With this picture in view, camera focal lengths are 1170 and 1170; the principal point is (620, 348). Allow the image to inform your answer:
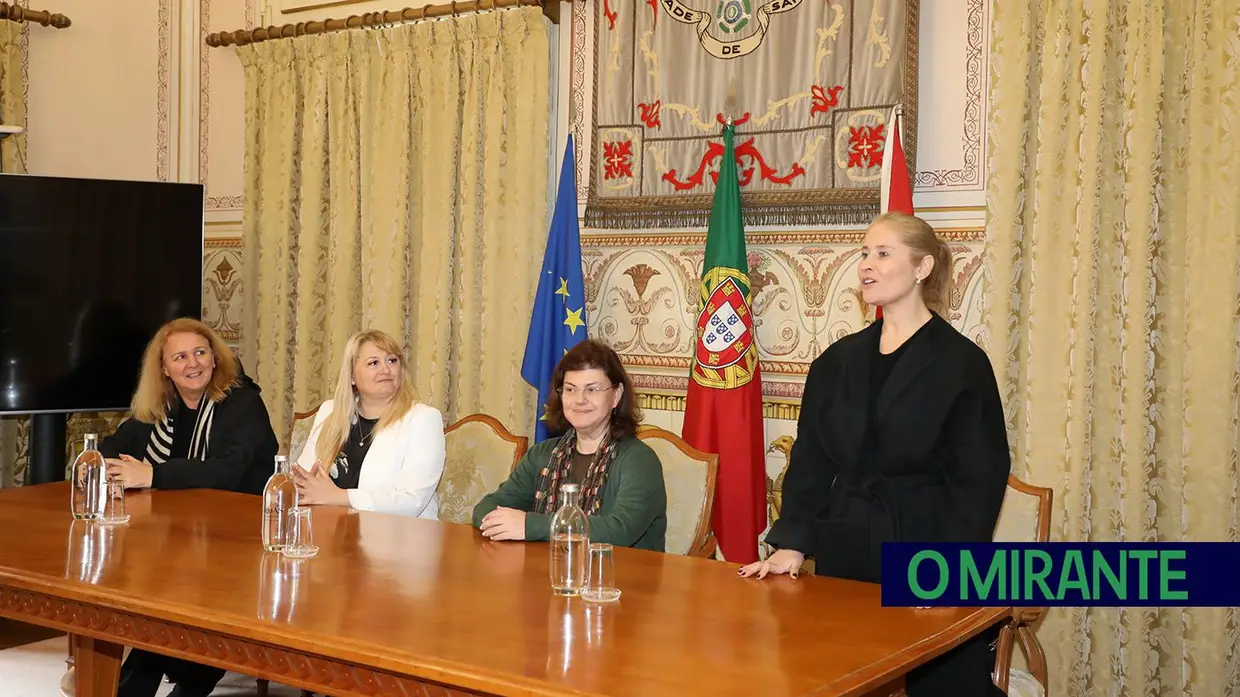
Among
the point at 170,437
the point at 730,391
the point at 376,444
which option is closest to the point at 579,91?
the point at 730,391

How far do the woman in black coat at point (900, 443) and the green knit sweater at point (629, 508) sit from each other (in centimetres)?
37

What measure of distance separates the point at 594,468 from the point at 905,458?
85 cm

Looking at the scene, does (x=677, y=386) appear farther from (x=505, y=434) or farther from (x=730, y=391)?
(x=505, y=434)

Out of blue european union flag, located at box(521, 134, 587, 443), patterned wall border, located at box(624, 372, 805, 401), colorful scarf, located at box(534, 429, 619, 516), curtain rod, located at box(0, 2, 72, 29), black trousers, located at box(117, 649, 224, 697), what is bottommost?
black trousers, located at box(117, 649, 224, 697)

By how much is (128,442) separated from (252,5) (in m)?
2.77

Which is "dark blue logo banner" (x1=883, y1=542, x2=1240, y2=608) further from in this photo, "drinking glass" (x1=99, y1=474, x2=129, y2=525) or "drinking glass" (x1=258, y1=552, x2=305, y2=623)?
"drinking glass" (x1=99, y1=474, x2=129, y2=525)

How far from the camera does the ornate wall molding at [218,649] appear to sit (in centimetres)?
197

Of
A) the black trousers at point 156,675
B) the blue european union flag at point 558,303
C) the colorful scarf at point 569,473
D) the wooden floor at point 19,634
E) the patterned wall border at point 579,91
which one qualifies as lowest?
the wooden floor at point 19,634

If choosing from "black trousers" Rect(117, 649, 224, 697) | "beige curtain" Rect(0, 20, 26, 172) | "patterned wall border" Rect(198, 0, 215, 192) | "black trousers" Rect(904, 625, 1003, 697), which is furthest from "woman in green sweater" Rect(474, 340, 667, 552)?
"beige curtain" Rect(0, 20, 26, 172)

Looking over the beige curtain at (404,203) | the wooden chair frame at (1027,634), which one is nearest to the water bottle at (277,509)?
the wooden chair frame at (1027,634)

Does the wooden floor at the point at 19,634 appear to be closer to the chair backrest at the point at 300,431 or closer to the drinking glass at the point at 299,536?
the chair backrest at the point at 300,431

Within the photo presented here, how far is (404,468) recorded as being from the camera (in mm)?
3537

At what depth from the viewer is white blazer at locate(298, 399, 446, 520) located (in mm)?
3484

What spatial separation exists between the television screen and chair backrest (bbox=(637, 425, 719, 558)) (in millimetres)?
2845
